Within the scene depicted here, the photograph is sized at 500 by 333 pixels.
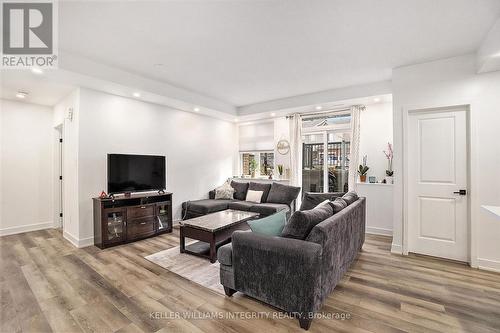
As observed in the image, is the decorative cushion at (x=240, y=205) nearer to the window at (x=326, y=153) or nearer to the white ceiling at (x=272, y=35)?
the window at (x=326, y=153)

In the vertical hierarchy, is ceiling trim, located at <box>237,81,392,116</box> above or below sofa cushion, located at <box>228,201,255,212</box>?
above

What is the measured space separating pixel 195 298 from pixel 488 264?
12.3ft

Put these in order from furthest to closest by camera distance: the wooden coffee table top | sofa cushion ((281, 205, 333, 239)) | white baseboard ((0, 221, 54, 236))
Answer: white baseboard ((0, 221, 54, 236)) → the wooden coffee table top → sofa cushion ((281, 205, 333, 239))

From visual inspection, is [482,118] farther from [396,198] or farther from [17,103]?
[17,103]

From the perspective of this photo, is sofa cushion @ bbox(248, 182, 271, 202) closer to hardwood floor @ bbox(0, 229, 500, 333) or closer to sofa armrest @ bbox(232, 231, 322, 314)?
hardwood floor @ bbox(0, 229, 500, 333)

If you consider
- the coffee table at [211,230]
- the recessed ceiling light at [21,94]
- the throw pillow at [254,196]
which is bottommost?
the coffee table at [211,230]

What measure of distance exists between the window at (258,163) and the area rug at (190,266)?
3.47m

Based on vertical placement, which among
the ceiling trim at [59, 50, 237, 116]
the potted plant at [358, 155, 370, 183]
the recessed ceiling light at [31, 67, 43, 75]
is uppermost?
the ceiling trim at [59, 50, 237, 116]

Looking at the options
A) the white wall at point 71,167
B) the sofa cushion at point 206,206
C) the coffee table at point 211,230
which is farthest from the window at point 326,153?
the white wall at point 71,167

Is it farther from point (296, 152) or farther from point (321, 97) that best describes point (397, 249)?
point (321, 97)

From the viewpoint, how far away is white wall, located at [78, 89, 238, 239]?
386cm

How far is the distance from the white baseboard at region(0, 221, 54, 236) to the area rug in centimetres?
321

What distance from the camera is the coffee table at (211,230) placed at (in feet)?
10.3

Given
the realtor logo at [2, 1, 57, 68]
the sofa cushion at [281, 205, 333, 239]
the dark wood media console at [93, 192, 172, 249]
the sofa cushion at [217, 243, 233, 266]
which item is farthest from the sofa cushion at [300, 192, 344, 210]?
the realtor logo at [2, 1, 57, 68]
